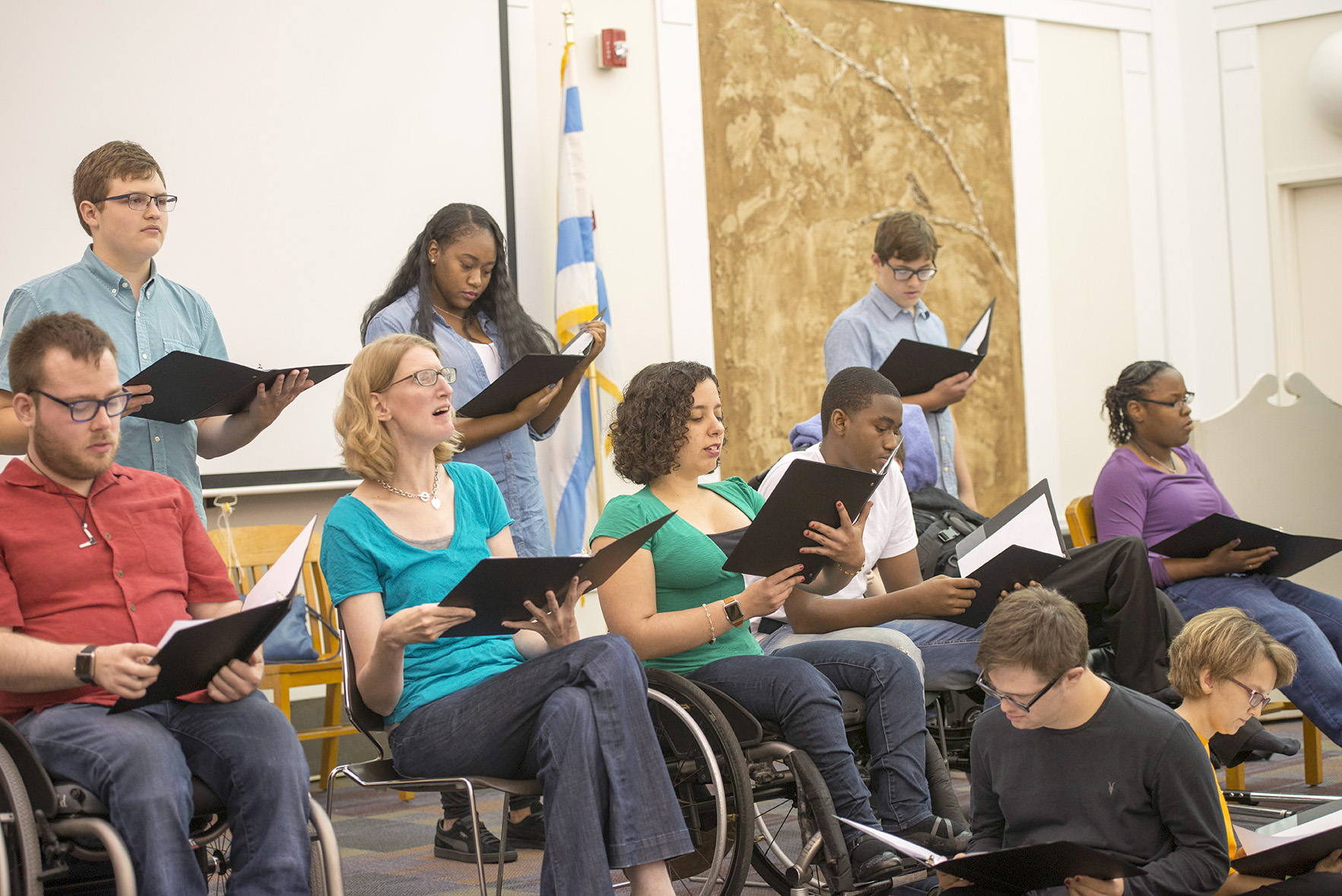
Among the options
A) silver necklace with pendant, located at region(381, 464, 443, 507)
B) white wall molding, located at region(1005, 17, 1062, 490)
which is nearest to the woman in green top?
silver necklace with pendant, located at region(381, 464, 443, 507)

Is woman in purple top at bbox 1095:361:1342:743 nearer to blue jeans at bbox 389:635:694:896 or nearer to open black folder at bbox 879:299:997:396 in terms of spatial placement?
open black folder at bbox 879:299:997:396

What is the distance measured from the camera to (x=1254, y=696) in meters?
2.33

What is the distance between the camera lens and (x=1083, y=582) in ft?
10.3

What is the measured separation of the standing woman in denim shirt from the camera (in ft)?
10.8

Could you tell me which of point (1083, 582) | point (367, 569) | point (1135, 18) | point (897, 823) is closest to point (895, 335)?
point (1083, 582)

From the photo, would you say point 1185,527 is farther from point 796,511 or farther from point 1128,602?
point 796,511

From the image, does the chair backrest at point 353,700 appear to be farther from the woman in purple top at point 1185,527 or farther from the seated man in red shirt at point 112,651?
the woman in purple top at point 1185,527

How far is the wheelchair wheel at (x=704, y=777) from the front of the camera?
234 cm

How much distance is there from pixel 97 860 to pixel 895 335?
284 centimetres

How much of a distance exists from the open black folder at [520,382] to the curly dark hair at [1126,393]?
1.75m

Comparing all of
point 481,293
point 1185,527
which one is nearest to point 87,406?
point 481,293

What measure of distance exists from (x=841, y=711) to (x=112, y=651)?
1355mm

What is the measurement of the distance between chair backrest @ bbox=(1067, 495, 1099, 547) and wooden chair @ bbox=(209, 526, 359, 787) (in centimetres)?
226

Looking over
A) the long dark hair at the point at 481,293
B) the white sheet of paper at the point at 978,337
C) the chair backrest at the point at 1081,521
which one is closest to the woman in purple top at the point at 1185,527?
the chair backrest at the point at 1081,521
